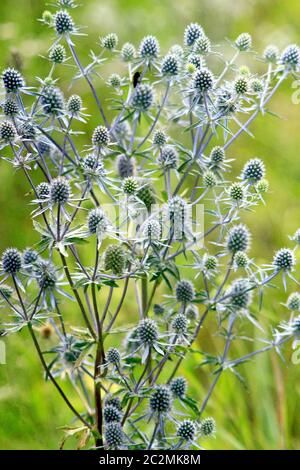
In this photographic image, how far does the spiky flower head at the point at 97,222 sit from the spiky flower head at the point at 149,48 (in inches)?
26.9

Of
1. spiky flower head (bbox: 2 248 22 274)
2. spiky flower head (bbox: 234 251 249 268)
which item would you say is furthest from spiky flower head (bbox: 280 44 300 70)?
spiky flower head (bbox: 2 248 22 274)

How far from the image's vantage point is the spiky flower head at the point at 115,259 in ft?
6.88

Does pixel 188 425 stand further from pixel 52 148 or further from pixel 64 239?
pixel 52 148

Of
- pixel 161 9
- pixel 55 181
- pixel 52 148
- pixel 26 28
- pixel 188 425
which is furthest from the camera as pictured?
pixel 161 9

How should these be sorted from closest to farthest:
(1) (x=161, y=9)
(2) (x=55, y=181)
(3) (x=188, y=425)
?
(2) (x=55, y=181)
(3) (x=188, y=425)
(1) (x=161, y=9)

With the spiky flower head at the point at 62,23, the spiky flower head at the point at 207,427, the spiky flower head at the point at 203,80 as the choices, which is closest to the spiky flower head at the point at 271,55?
the spiky flower head at the point at 203,80

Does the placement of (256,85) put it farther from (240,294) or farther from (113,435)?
(113,435)

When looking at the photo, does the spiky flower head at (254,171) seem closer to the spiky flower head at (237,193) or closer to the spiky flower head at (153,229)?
the spiky flower head at (237,193)

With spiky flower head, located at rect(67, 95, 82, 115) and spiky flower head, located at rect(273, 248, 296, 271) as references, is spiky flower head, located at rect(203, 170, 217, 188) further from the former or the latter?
spiky flower head, located at rect(67, 95, 82, 115)

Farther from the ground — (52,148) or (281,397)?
(52,148)

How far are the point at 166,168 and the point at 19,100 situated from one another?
602 mm

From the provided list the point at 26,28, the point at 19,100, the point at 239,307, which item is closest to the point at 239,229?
the point at 239,307

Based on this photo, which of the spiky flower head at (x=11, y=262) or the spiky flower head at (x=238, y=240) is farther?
the spiky flower head at (x=238, y=240)

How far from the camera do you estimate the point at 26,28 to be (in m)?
4.39
